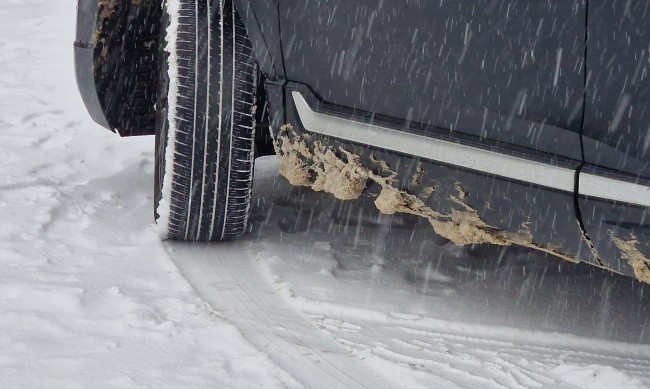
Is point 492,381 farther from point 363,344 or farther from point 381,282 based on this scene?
point 381,282

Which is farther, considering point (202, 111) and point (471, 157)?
point (202, 111)

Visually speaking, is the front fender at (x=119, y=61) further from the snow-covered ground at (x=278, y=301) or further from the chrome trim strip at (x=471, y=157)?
the chrome trim strip at (x=471, y=157)

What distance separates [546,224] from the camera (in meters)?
2.50

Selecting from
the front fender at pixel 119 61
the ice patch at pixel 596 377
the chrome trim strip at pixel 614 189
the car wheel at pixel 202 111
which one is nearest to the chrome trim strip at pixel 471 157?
the chrome trim strip at pixel 614 189

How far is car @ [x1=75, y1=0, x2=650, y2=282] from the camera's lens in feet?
7.55

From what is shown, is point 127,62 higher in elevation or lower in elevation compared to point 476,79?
lower

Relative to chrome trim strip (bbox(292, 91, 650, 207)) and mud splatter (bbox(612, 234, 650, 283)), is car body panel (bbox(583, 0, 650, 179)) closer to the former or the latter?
chrome trim strip (bbox(292, 91, 650, 207))

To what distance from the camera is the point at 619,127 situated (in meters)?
2.28

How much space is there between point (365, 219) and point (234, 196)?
Result: 28.6 inches

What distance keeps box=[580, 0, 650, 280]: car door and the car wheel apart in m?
1.28

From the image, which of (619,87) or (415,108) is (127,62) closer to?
(415,108)

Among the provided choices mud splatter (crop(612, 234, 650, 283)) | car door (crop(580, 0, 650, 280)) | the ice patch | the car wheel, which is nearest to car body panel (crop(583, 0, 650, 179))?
car door (crop(580, 0, 650, 280))

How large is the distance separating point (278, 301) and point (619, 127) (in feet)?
3.94

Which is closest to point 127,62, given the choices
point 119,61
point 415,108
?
point 119,61
